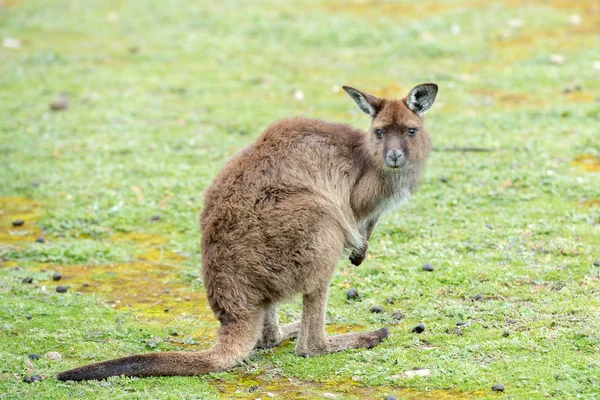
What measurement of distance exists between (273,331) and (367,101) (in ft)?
6.31

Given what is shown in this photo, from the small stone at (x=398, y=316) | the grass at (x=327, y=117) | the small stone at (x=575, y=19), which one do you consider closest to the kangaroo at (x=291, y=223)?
the grass at (x=327, y=117)

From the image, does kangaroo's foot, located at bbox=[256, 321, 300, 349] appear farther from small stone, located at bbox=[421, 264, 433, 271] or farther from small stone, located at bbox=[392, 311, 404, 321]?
small stone, located at bbox=[421, 264, 433, 271]

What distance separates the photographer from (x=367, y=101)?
21.9 ft

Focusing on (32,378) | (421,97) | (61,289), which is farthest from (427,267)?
(32,378)

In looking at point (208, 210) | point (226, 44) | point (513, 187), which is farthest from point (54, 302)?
point (226, 44)

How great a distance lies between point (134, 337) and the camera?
21.3 ft

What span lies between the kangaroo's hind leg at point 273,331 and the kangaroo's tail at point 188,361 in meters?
0.29

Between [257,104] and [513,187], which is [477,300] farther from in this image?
[257,104]

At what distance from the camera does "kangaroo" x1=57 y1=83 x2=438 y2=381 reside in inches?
231

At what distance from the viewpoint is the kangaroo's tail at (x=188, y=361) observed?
18.0 ft

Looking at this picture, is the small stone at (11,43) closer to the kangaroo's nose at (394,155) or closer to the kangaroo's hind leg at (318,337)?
the kangaroo's nose at (394,155)

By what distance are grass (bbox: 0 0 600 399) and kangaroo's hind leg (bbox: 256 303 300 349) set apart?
18cm

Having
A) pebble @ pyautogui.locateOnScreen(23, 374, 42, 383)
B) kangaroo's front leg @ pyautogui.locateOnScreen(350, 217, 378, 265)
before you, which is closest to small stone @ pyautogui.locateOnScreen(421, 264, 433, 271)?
kangaroo's front leg @ pyautogui.locateOnScreen(350, 217, 378, 265)

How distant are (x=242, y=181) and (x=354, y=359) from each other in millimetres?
1491
